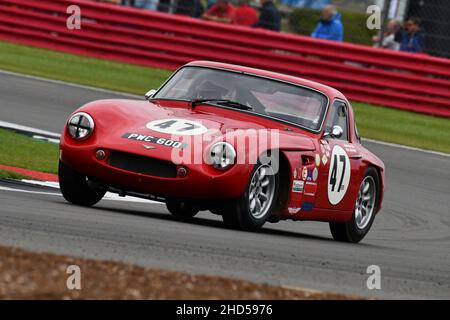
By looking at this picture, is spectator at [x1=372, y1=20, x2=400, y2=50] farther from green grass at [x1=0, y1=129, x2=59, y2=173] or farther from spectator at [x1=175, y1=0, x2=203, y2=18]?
green grass at [x1=0, y1=129, x2=59, y2=173]

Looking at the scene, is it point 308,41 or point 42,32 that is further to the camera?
point 42,32

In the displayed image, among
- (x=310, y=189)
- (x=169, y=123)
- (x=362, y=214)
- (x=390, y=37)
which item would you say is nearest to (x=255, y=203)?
(x=310, y=189)

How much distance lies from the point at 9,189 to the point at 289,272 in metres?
3.75

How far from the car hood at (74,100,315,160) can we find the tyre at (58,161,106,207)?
1.53 feet

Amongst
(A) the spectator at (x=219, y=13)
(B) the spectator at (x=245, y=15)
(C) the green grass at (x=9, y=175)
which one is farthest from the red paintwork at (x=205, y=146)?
(B) the spectator at (x=245, y=15)

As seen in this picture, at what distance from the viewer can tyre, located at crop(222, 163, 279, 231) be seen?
28.5 ft

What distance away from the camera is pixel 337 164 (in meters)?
9.88

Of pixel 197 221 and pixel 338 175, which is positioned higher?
pixel 338 175

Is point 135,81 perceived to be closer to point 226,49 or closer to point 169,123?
point 226,49

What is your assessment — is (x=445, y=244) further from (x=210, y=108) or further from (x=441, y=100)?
(x=441, y=100)

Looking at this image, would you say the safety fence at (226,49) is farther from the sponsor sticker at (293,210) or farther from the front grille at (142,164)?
the front grille at (142,164)

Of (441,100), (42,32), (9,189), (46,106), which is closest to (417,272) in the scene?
(9,189)

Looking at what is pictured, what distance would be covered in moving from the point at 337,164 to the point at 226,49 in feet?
37.3
